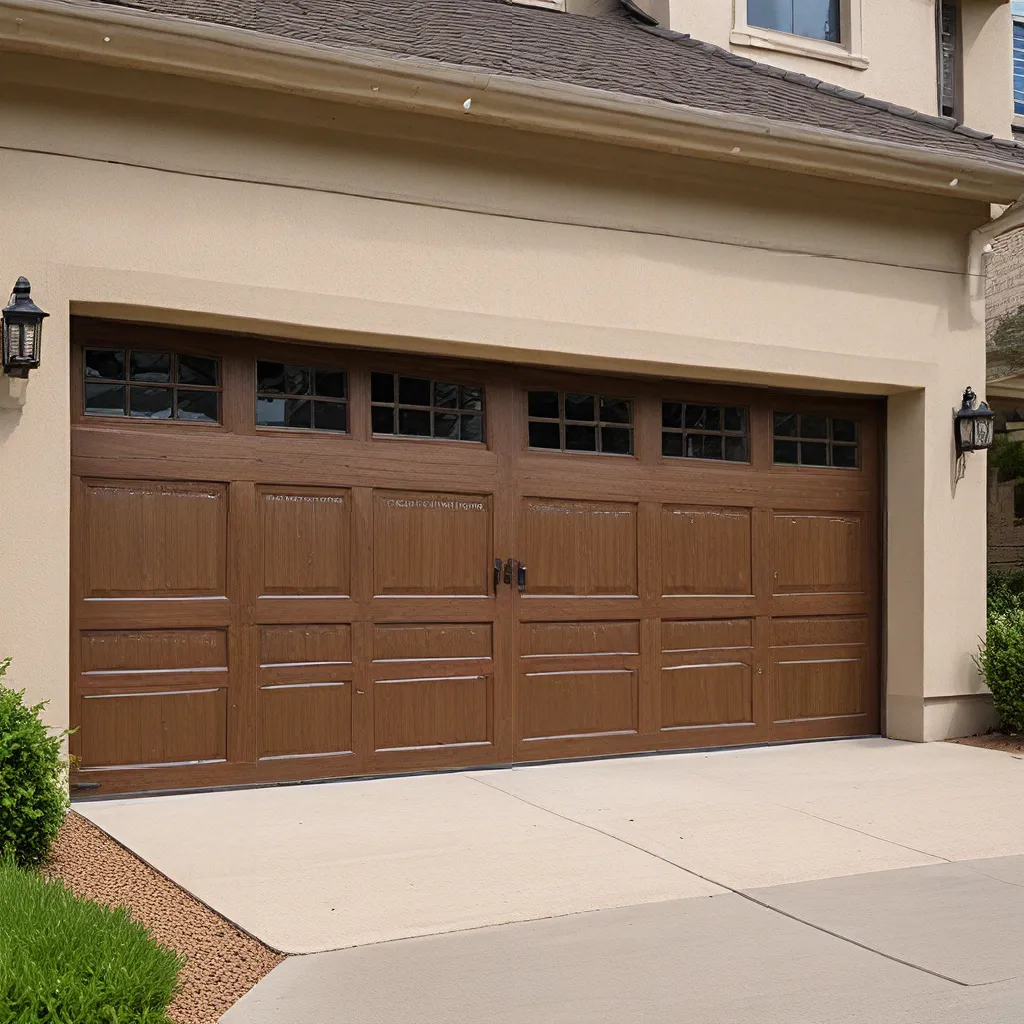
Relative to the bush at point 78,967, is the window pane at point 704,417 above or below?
above

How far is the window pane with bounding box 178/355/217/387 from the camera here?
23.2 feet

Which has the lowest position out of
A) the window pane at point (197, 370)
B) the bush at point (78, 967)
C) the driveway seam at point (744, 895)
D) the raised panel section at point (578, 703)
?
the driveway seam at point (744, 895)

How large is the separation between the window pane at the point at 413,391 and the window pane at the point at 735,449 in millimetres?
2332

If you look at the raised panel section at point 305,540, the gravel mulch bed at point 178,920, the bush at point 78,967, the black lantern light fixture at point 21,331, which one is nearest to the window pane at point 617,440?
the raised panel section at point 305,540

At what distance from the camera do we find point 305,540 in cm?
734

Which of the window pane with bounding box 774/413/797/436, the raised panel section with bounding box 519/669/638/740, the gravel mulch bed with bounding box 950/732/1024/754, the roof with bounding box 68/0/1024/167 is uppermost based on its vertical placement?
the roof with bounding box 68/0/1024/167

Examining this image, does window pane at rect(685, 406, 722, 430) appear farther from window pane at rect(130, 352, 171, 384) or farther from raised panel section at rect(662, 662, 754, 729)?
window pane at rect(130, 352, 171, 384)

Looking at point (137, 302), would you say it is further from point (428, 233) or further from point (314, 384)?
point (428, 233)

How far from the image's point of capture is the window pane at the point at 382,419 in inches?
299

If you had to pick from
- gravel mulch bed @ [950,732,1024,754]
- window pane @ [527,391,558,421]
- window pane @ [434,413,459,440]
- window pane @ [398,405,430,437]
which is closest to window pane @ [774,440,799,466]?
window pane @ [527,391,558,421]

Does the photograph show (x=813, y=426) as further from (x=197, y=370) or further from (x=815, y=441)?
(x=197, y=370)

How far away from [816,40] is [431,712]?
24.0 ft

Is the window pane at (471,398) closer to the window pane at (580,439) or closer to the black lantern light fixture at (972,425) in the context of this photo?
the window pane at (580,439)

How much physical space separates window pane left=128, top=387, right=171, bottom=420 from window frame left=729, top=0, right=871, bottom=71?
6.41 m
